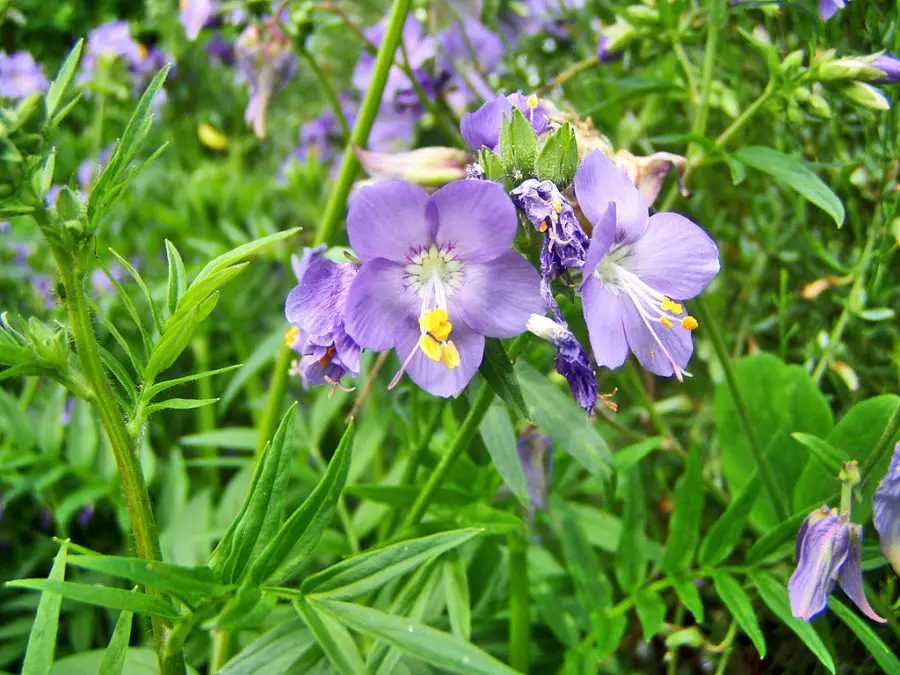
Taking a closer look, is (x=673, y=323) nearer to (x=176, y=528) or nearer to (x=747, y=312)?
(x=747, y=312)

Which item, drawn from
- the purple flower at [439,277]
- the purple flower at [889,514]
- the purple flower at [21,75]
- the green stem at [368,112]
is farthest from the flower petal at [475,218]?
the purple flower at [21,75]

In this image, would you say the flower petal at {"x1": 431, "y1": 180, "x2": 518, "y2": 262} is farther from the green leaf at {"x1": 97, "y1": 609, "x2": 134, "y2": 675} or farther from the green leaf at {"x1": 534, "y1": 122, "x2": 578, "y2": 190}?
the green leaf at {"x1": 97, "y1": 609, "x2": 134, "y2": 675}

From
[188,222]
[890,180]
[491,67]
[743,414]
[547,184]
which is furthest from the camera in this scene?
[188,222]

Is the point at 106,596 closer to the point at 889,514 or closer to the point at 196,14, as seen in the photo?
the point at 889,514

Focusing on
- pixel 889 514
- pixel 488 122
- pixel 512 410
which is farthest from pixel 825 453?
pixel 488 122

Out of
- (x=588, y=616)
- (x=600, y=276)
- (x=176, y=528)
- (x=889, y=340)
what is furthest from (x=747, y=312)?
(x=176, y=528)
